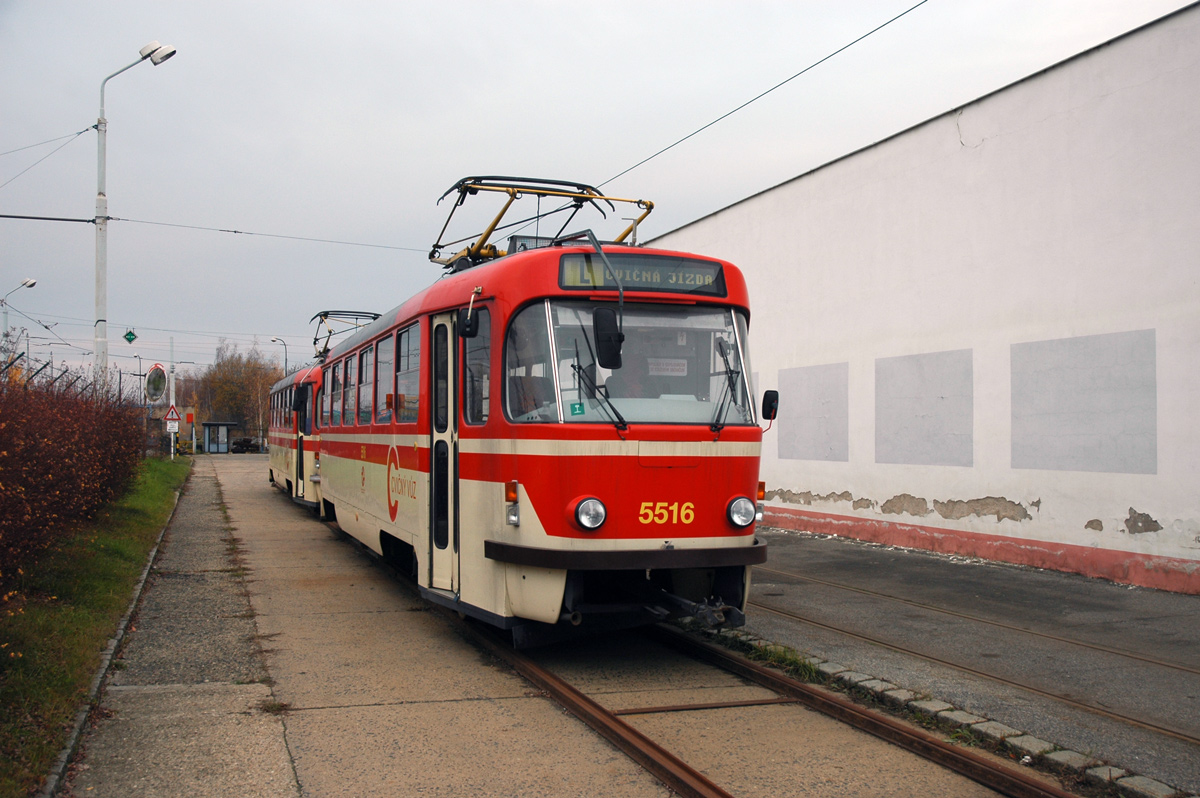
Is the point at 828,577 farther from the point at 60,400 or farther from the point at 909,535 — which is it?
the point at 60,400

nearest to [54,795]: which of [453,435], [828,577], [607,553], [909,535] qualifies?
[607,553]

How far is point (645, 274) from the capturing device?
279 inches

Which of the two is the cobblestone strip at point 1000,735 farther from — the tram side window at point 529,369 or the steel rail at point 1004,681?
the tram side window at point 529,369

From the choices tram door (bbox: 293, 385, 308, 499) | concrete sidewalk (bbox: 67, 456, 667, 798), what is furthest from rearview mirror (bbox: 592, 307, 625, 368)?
tram door (bbox: 293, 385, 308, 499)

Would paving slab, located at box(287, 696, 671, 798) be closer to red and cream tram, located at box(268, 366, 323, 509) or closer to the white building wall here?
the white building wall

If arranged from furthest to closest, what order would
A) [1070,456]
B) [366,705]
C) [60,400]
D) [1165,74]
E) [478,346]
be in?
[60,400] < [1070,456] < [1165,74] < [478,346] < [366,705]

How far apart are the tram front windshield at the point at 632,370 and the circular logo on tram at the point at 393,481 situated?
287cm

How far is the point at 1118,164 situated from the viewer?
1066cm

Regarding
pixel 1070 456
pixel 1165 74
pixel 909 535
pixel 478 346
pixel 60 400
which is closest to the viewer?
pixel 478 346

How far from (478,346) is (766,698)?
3342 mm

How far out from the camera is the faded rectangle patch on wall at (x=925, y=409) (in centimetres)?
1262

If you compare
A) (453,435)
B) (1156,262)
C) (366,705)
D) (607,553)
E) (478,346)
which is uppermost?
(1156,262)

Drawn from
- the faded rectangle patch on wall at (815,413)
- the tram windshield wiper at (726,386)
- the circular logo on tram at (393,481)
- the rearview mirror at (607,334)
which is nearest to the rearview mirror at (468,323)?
the rearview mirror at (607,334)

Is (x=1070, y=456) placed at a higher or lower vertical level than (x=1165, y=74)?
lower
